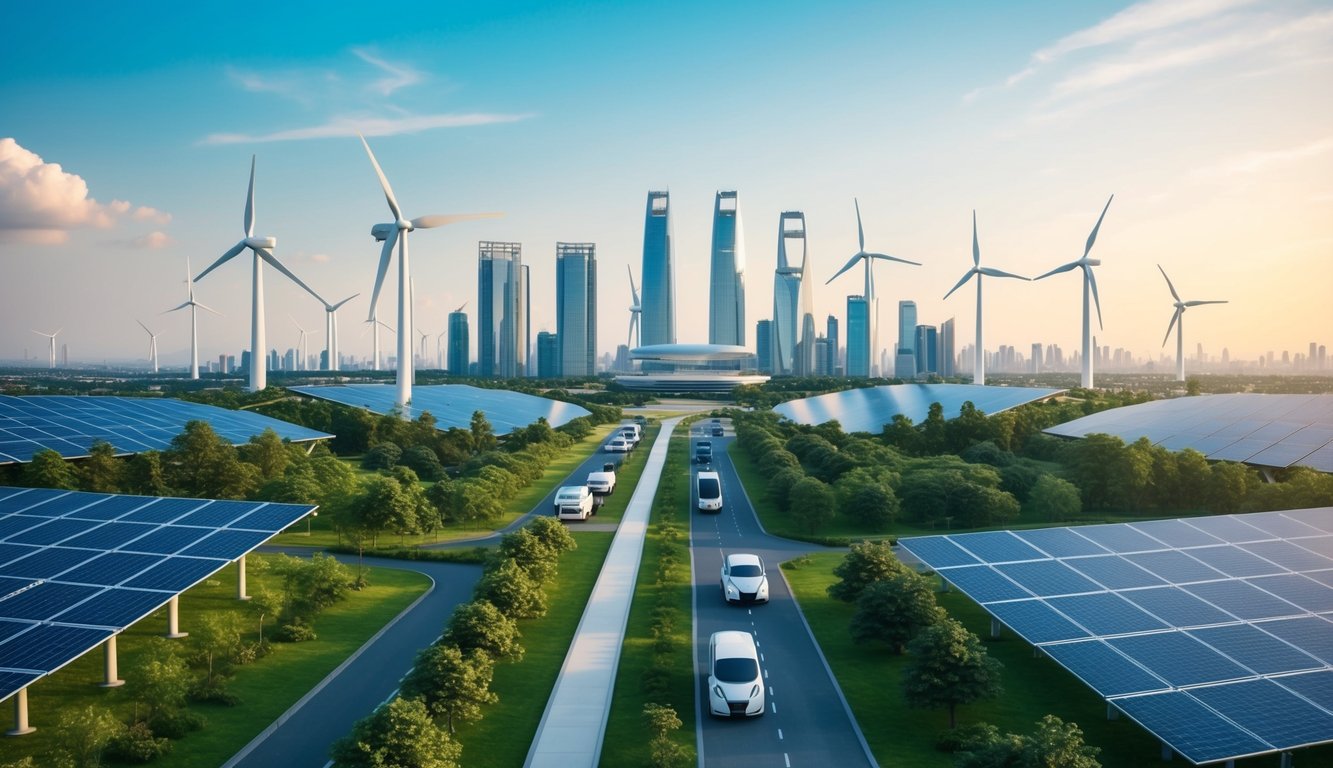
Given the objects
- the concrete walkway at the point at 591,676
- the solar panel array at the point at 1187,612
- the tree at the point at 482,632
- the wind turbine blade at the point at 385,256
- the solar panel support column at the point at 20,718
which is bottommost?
the concrete walkway at the point at 591,676

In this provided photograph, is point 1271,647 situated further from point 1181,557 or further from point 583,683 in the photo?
point 583,683

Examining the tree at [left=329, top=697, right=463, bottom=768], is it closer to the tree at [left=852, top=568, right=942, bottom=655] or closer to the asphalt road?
the asphalt road

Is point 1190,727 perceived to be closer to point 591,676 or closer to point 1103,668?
point 1103,668

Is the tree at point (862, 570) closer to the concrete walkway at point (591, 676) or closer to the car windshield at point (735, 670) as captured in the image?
the concrete walkway at point (591, 676)

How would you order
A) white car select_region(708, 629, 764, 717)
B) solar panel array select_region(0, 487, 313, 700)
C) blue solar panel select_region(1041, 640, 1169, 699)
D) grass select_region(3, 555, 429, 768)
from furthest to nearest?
white car select_region(708, 629, 764, 717), solar panel array select_region(0, 487, 313, 700), grass select_region(3, 555, 429, 768), blue solar panel select_region(1041, 640, 1169, 699)

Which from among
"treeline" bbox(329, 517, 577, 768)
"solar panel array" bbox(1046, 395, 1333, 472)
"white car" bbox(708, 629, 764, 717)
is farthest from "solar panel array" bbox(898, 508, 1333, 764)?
"solar panel array" bbox(1046, 395, 1333, 472)

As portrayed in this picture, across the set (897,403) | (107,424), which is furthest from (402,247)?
(897,403)

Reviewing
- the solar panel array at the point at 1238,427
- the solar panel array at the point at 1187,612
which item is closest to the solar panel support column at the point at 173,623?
the solar panel array at the point at 1187,612
